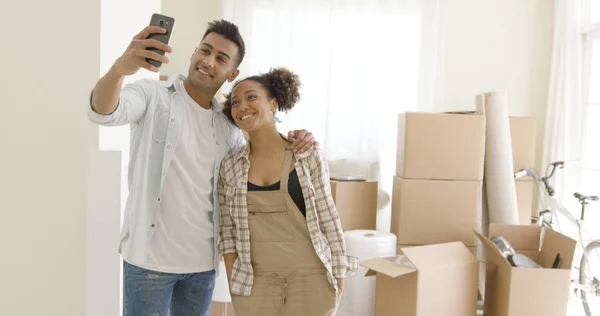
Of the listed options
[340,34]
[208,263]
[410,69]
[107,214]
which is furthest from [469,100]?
[107,214]

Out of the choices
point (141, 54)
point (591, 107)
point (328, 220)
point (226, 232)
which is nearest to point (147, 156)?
point (226, 232)

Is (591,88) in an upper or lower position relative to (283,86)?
upper

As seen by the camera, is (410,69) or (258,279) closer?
(258,279)

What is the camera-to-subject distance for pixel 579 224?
2598 millimetres

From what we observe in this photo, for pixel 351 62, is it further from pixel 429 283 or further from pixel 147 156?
pixel 147 156

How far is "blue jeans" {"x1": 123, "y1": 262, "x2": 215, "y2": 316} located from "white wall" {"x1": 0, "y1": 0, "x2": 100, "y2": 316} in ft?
2.67

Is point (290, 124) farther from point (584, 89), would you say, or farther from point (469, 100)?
point (584, 89)

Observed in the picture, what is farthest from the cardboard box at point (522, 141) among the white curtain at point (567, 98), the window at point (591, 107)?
the window at point (591, 107)

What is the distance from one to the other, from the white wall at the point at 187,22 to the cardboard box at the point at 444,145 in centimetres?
155

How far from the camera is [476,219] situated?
2.55 m

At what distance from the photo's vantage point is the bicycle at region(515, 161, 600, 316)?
253 centimetres

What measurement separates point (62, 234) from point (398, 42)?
306cm

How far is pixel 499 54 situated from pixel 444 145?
1228 mm

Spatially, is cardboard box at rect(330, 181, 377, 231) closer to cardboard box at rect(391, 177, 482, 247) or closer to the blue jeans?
cardboard box at rect(391, 177, 482, 247)
